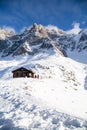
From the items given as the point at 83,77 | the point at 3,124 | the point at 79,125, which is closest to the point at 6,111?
the point at 3,124

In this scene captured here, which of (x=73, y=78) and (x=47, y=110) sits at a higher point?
(x=73, y=78)

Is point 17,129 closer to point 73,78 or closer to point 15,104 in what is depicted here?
point 15,104

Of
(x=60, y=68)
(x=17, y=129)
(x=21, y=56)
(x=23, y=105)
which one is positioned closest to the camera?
(x=17, y=129)

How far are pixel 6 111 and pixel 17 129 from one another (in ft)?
14.4

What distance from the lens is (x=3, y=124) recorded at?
1397 cm

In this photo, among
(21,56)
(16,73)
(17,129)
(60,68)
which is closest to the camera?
(17,129)

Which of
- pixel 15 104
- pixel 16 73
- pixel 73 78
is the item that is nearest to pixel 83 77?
pixel 73 78

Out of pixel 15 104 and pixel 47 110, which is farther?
pixel 15 104

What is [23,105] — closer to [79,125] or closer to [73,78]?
[79,125]

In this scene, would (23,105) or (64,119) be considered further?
(23,105)

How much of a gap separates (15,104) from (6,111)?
7.28 ft

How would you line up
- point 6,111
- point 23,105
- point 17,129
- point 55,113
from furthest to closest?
point 23,105 → point 6,111 → point 55,113 → point 17,129

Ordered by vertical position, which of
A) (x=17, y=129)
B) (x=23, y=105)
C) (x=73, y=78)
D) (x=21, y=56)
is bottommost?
(x=17, y=129)

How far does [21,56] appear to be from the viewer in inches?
7776
